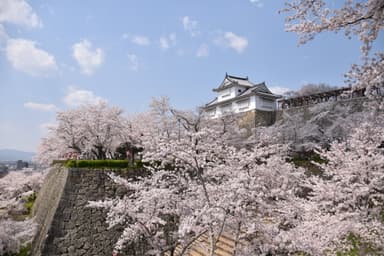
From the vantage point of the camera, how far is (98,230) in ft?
25.0

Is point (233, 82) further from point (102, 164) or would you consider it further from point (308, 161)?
point (102, 164)

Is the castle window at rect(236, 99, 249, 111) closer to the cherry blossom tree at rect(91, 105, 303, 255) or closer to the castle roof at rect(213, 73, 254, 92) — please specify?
the castle roof at rect(213, 73, 254, 92)

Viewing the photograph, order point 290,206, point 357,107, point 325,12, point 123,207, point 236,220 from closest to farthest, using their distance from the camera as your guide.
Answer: point 325,12, point 123,207, point 236,220, point 290,206, point 357,107

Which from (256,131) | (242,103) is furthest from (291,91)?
(256,131)

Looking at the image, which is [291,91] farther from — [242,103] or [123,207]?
[123,207]

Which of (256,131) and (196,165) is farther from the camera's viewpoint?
(256,131)

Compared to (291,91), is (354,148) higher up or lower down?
lower down

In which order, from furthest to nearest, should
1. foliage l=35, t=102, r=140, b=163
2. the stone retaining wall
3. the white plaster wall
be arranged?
the white plaster wall
foliage l=35, t=102, r=140, b=163
the stone retaining wall

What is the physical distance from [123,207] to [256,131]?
1448cm

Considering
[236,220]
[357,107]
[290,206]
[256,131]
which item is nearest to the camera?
[236,220]

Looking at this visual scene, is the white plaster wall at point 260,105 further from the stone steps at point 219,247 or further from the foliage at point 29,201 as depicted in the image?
the foliage at point 29,201

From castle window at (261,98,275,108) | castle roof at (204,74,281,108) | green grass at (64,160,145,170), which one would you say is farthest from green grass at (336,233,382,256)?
castle window at (261,98,275,108)

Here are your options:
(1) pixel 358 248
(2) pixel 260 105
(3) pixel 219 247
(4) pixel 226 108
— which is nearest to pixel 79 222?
(3) pixel 219 247

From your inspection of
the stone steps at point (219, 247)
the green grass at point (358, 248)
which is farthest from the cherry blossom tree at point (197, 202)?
the stone steps at point (219, 247)
